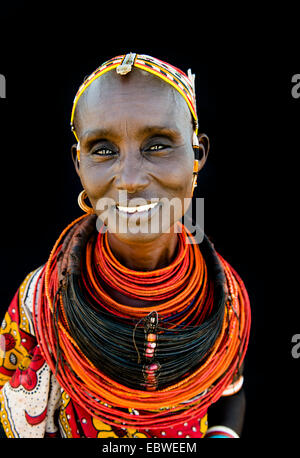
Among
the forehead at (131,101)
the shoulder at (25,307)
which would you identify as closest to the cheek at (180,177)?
the forehead at (131,101)

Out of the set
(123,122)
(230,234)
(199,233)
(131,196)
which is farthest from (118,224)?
(230,234)

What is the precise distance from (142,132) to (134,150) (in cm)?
6

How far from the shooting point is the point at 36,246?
7.84 feet

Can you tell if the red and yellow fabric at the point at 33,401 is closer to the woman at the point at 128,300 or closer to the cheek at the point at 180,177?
the woman at the point at 128,300

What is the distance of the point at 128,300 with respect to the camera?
1454mm

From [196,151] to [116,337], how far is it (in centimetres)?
76

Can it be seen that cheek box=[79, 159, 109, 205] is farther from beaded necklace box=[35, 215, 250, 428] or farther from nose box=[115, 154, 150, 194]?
beaded necklace box=[35, 215, 250, 428]

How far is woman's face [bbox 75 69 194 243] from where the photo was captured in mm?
1145

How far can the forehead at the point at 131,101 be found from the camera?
114 cm

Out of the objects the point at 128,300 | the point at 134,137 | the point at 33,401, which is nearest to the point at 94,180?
the point at 134,137

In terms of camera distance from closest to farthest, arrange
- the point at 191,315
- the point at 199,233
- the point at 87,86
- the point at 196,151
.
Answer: the point at 87,86, the point at 196,151, the point at 191,315, the point at 199,233

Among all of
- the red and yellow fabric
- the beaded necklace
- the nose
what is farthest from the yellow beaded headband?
the red and yellow fabric

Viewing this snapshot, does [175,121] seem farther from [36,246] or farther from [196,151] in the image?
[36,246]

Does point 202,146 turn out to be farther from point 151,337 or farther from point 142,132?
point 151,337
